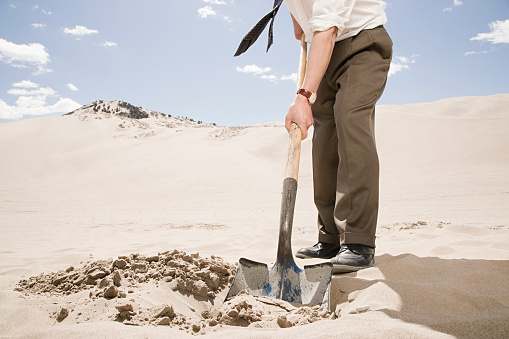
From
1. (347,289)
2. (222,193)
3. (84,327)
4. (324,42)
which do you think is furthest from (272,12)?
(222,193)

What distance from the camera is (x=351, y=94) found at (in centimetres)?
215

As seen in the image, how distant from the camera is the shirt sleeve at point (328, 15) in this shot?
1.96 meters

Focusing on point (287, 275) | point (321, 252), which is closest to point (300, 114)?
point (287, 275)

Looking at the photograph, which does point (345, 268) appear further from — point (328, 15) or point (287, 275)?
point (328, 15)

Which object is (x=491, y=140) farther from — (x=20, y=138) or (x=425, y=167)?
(x=20, y=138)

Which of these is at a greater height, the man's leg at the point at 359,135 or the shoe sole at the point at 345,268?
the man's leg at the point at 359,135

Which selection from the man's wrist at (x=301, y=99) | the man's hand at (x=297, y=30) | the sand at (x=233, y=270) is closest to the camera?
the sand at (x=233, y=270)

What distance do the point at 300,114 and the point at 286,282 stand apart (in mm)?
867

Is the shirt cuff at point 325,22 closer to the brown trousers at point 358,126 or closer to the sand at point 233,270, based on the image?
the brown trousers at point 358,126

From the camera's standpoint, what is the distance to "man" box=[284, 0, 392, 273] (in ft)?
6.50

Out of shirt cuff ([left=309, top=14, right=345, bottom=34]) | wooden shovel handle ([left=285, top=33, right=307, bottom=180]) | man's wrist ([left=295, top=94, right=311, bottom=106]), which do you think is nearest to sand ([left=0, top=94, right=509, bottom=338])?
wooden shovel handle ([left=285, top=33, right=307, bottom=180])

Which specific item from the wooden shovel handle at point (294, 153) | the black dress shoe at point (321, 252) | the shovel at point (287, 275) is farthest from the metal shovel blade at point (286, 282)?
A: the black dress shoe at point (321, 252)

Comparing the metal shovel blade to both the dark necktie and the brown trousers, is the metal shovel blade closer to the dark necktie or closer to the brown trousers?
the brown trousers

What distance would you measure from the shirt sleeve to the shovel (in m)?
0.67
